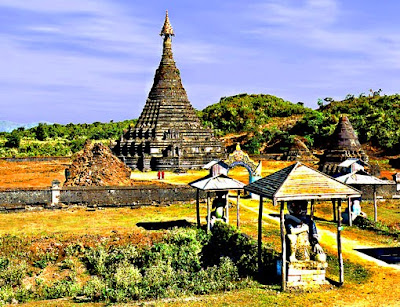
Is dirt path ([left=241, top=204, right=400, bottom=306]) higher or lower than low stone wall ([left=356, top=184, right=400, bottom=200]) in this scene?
lower

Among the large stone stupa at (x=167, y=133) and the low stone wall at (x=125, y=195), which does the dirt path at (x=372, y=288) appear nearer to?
the low stone wall at (x=125, y=195)

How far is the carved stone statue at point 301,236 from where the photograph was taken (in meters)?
13.2

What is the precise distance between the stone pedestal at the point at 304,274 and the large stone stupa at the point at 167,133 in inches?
1253

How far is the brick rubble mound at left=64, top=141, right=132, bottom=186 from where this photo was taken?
28.2m

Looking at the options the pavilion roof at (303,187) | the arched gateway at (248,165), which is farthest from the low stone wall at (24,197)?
the pavilion roof at (303,187)

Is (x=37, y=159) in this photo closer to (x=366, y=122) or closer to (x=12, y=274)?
(x=12, y=274)

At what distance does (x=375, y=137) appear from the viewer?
6025 cm

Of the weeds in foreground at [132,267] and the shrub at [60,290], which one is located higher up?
the weeds in foreground at [132,267]

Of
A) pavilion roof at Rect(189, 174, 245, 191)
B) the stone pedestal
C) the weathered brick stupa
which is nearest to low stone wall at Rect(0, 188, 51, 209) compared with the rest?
pavilion roof at Rect(189, 174, 245, 191)

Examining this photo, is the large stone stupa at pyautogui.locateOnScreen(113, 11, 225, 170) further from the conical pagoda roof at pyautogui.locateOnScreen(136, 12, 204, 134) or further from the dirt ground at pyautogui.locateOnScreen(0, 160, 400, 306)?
the dirt ground at pyautogui.locateOnScreen(0, 160, 400, 306)

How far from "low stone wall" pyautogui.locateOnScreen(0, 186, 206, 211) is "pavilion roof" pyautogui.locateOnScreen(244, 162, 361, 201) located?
13.6 m

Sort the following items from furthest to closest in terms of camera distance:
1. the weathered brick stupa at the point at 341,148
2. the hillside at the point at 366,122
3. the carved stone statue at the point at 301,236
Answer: the hillside at the point at 366,122 → the weathered brick stupa at the point at 341,148 → the carved stone statue at the point at 301,236

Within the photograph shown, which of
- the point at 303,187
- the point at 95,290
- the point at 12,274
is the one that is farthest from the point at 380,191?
the point at 12,274

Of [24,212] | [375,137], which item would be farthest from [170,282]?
[375,137]
